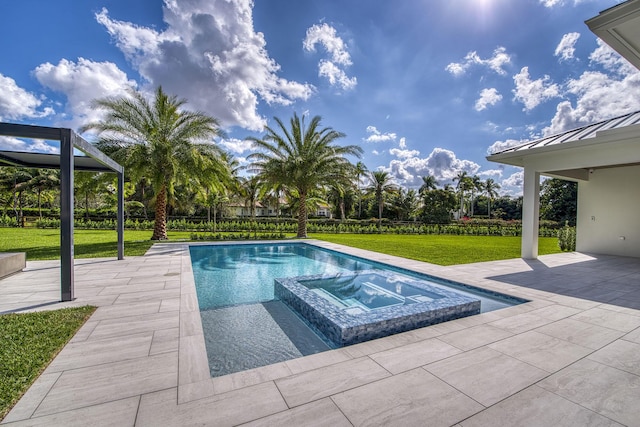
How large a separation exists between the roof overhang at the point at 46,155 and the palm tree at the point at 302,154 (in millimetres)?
8470

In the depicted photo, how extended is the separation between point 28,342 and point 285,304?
11.2 feet

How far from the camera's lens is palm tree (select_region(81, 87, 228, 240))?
12250 millimetres

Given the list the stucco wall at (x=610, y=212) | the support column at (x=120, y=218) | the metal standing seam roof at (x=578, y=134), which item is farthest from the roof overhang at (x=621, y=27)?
the stucco wall at (x=610, y=212)

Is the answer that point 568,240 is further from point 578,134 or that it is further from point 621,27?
point 621,27

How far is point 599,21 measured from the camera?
9.28 feet

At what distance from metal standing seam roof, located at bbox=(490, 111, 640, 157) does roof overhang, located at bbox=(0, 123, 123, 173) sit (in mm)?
11308

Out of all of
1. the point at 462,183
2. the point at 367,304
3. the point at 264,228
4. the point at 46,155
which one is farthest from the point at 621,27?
the point at 462,183

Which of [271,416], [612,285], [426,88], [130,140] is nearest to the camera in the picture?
[271,416]

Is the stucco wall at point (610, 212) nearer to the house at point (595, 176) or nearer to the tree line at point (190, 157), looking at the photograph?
the house at point (595, 176)

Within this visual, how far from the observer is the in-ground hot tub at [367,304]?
3.71 m

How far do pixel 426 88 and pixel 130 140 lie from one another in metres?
14.3

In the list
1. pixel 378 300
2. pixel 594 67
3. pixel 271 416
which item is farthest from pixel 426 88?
pixel 271 416

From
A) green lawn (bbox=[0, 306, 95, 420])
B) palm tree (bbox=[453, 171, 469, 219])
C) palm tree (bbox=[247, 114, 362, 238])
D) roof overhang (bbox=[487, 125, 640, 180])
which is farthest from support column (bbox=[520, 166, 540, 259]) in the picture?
palm tree (bbox=[453, 171, 469, 219])

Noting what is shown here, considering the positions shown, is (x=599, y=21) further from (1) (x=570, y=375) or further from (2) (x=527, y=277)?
(2) (x=527, y=277)
